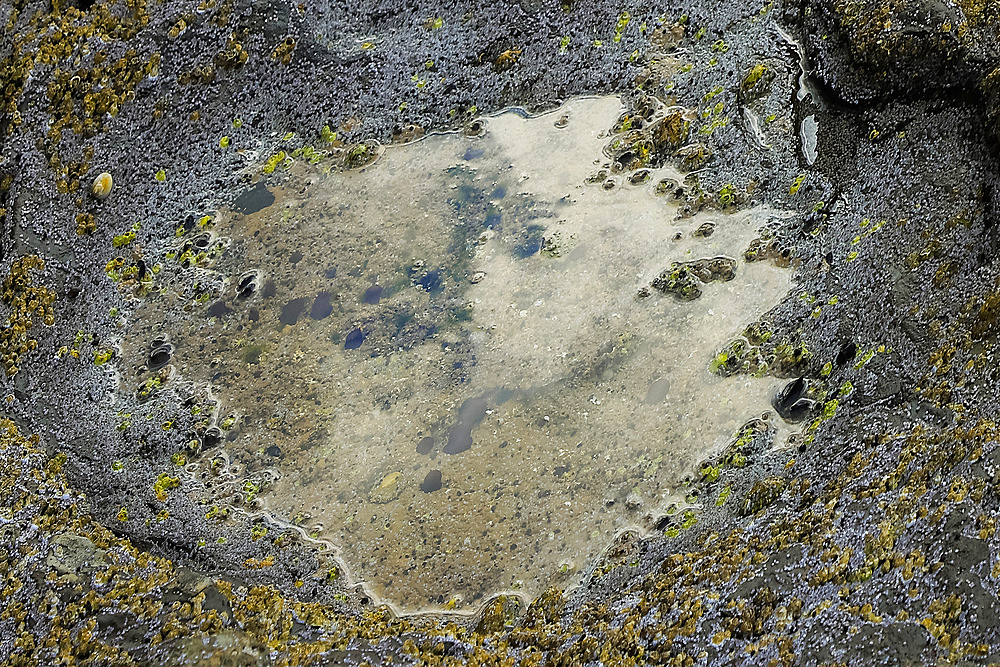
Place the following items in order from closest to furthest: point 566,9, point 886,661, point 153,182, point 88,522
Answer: point 886,661
point 88,522
point 153,182
point 566,9

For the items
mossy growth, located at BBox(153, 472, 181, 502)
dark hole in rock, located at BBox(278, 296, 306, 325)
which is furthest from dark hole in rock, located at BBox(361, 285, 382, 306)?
mossy growth, located at BBox(153, 472, 181, 502)

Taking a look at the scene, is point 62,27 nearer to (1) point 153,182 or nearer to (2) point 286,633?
(1) point 153,182

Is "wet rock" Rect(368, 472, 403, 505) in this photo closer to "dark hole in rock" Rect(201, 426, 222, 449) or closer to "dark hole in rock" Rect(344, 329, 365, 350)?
"dark hole in rock" Rect(344, 329, 365, 350)

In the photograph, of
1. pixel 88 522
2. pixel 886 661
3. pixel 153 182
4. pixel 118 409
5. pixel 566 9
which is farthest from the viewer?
pixel 566 9

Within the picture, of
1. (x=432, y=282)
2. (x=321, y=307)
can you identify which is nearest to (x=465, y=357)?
(x=432, y=282)

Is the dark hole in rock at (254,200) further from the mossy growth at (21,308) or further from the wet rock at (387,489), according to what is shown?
the wet rock at (387,489)

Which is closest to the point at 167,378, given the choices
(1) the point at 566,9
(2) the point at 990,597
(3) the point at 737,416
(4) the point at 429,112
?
(4) the point at 429,112
